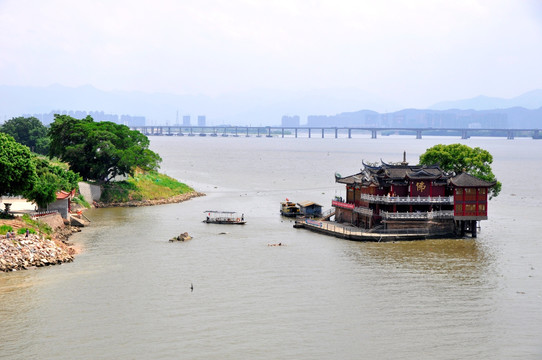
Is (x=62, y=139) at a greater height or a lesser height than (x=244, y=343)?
greater

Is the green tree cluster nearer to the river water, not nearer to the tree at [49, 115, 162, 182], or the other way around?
the river water

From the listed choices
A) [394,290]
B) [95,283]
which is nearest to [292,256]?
[394,290]

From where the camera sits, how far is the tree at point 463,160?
70875mm

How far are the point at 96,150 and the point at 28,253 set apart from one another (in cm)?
3896

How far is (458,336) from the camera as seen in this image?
34.8 metres

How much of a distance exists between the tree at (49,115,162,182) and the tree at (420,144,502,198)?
36.6 m

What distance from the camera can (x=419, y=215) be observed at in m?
61.5

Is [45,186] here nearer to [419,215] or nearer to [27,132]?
[419,215]

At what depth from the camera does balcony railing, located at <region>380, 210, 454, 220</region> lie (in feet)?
201

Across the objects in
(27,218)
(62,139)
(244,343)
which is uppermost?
(62,139)

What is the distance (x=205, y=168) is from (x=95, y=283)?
107 meters

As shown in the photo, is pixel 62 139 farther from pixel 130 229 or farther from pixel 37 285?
pixel 37 285

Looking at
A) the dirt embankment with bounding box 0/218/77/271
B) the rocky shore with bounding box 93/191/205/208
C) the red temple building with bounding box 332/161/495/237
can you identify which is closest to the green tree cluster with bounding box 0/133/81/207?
the dirt embankment with bounding box 0/218/77/271

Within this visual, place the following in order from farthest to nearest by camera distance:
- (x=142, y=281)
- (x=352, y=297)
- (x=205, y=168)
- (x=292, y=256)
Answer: (x=205, y=168)
(x=292, y=256)
(x=142, y=281)
(x=352, y=297)
